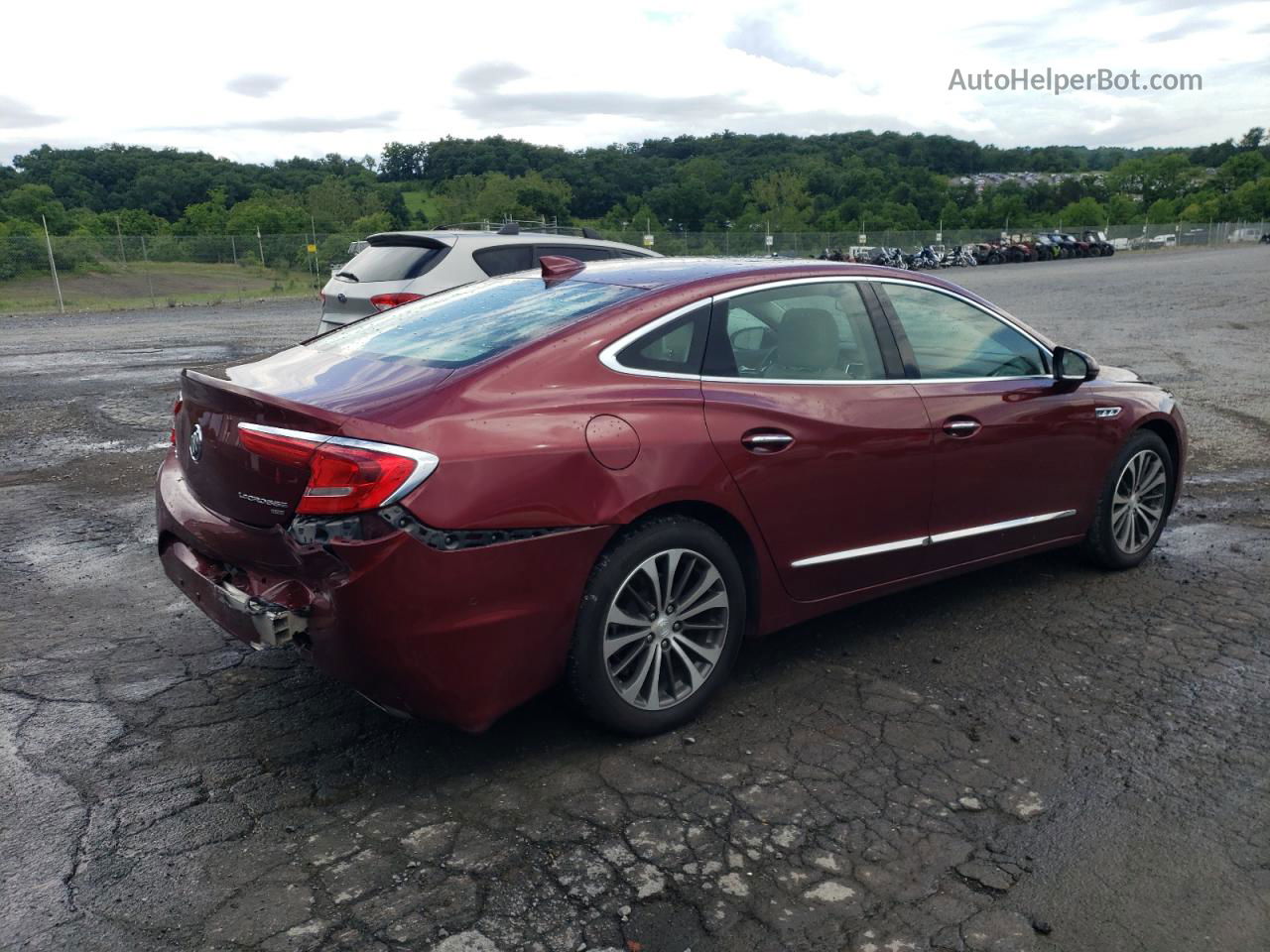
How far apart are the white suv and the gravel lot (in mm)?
4816

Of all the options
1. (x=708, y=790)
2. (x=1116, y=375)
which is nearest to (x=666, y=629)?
(x=708, y=790)

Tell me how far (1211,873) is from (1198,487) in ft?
16.2

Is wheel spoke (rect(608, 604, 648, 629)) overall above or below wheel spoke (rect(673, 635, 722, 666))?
above

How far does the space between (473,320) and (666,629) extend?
4.50 feet

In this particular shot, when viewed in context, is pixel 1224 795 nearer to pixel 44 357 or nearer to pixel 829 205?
pixel 44 357

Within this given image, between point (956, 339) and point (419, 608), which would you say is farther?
point (956, 339)

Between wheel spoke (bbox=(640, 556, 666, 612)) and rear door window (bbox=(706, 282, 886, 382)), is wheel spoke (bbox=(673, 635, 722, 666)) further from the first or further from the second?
rear door window (bbox=(706, 282, 886, 382))

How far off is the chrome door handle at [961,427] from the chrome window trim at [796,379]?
191 mm

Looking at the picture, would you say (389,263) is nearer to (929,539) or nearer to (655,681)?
(929,539)

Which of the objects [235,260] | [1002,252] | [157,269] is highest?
[235,260]

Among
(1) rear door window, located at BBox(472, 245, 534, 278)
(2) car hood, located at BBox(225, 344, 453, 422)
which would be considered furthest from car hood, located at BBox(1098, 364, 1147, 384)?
(1) rear door window, located at BBox(472, 245, 534, 278)

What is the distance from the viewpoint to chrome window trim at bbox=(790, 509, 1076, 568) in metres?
4.22

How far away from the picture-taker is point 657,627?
3732 mm

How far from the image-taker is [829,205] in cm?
10356
